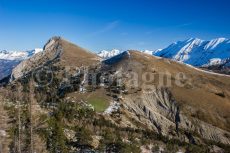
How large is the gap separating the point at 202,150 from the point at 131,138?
3820cm

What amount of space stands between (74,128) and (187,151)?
5958cm

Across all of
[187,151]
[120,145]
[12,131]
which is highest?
[12,131]

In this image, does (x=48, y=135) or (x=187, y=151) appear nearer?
(x=48, y=135)

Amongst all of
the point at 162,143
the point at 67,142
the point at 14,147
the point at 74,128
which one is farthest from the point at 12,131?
the point at 162,143

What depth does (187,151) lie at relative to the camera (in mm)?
Result: 189500

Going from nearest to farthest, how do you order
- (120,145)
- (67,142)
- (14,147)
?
(14,147), (120,145), (67,142)

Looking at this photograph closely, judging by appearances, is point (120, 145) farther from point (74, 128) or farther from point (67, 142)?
point (74, 128)

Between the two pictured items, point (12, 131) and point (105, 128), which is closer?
point (12, 131)

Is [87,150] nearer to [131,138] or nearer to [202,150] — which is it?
[131,138]

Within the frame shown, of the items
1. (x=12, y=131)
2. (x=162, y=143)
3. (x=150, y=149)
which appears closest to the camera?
(x=12, y=131)

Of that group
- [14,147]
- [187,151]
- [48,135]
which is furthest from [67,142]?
[187,151]

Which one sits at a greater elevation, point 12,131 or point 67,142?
point 12,131

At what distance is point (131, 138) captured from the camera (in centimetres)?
18438

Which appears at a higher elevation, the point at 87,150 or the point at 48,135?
the point at 48,135
